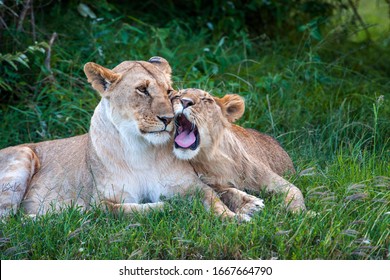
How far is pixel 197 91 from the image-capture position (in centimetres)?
558

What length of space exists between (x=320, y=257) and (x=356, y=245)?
0.75 feet

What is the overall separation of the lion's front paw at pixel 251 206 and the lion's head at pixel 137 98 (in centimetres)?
62

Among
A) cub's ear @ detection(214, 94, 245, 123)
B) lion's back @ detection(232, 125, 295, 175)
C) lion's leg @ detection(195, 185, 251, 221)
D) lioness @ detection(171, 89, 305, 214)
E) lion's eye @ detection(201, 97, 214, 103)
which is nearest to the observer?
lion's leg @ detection(195, 185, 251, 221)

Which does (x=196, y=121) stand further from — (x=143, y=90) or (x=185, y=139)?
(x=143, y=90)

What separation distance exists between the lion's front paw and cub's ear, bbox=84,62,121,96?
1083 mm

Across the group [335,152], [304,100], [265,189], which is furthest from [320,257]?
[304,100]

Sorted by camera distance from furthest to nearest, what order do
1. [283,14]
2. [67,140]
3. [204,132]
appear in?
[283,14]
[67,140]
[204,132]

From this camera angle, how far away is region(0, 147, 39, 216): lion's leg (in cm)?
577

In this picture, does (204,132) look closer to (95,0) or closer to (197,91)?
(197,91)

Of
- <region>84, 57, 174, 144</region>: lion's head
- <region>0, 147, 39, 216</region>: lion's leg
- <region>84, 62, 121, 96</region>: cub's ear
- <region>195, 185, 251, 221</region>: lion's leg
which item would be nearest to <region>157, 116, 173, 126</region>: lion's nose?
<region>84, 57, 174, 144</region>: lion's head

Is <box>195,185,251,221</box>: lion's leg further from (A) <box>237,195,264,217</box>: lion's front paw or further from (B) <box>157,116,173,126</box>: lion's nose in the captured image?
(B) <box>157,116,173,126</box>: lion's nose

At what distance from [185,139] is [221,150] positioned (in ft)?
1.39

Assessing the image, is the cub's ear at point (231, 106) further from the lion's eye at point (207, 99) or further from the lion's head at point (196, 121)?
the lion's eye at point (207, 99)

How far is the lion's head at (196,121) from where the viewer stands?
5340 millimetres
